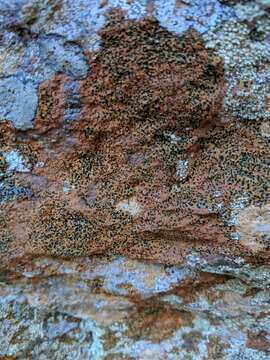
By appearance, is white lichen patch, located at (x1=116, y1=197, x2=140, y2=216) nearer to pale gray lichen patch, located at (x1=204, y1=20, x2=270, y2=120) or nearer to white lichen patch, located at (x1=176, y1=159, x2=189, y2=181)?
white lichen patch, located at (x1=176, y1=159, x2=189, y2=181)

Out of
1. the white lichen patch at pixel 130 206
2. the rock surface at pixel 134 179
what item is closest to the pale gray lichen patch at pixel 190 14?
the rock surface at pixel 134 179

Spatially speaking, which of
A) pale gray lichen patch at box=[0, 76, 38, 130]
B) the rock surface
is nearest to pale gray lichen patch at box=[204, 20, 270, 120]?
the rock surface

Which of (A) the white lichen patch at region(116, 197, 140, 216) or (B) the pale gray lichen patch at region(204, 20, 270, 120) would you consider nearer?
(B) the pale gray lichen patch at region(204, 20, 270, 120)

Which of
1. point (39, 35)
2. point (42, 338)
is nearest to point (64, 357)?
point (42, 338)

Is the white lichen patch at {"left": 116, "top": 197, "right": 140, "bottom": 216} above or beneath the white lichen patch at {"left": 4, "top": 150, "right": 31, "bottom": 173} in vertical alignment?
beneath

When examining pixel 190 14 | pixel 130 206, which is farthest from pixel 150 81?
pixel 130 206

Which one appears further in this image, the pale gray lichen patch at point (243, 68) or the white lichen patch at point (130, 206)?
the white lichen patch at point (130, 206)

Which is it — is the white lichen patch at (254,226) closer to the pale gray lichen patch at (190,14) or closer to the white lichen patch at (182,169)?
the white lichen patch at (182,169)

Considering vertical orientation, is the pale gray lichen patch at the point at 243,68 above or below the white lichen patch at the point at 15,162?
above
